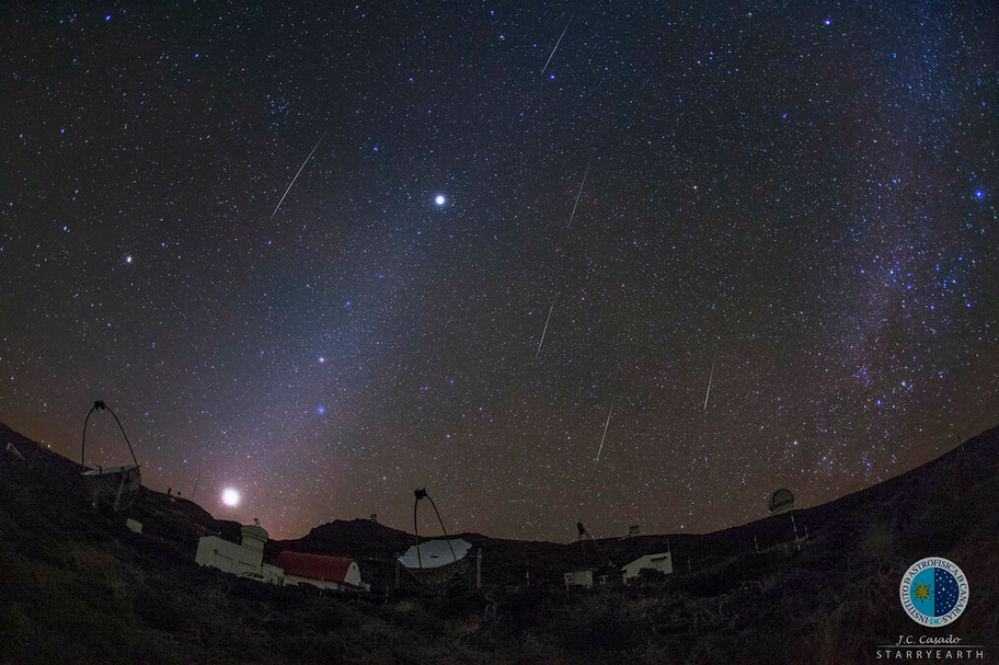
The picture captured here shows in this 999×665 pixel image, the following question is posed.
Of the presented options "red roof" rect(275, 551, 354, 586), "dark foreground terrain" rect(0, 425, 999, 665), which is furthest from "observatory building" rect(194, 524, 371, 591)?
"dark foreground terrain" rect(0, 425, 999, 665)

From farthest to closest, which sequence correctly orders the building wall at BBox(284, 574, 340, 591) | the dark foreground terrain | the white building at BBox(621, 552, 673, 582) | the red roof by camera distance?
the white building at BBox(621, 552, 673, 582) < the red roof < the building wall at BBox(284, 574, 340, 591) < the dark foreground terrain

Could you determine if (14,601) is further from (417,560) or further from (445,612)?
(417,560)

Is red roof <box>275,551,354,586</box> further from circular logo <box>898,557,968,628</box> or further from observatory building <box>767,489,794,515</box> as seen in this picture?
circular logo <box>898,557,968,628</box>

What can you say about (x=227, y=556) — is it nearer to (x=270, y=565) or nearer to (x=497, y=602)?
(x=270, y=565)

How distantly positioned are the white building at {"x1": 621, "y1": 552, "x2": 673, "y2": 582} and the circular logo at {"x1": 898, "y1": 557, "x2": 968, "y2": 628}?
30748 millimetres

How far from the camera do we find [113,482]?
124ft

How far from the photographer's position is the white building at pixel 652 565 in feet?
147

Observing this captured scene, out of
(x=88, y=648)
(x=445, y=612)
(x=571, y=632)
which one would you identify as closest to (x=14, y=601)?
(x=88, y=648)

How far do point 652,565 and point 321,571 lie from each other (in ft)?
81.1

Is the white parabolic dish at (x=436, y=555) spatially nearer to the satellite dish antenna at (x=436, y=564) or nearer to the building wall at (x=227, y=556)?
the satellite dish antenna at (x=436, y=564)

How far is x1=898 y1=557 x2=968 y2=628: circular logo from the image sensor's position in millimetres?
13945

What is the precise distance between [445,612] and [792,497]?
33.8m

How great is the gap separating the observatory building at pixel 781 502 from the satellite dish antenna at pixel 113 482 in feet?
163

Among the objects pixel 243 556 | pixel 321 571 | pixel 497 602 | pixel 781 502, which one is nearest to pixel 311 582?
pixel 321 571
